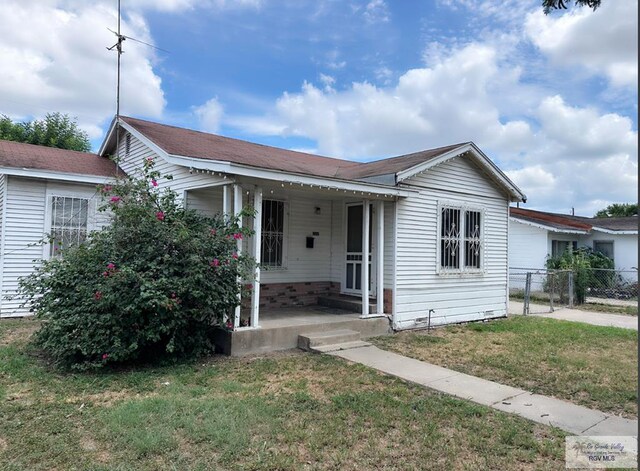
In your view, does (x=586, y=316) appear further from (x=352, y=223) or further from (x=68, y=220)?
(x=68, y=220)

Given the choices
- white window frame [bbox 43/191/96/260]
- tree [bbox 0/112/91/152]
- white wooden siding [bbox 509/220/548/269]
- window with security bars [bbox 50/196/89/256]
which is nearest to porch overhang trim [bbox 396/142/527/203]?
white window frame [bbox 43/191/96/260]

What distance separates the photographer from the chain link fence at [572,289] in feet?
45.6

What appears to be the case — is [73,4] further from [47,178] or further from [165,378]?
[165,378]

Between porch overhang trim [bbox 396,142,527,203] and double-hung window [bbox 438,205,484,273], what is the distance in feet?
3.23

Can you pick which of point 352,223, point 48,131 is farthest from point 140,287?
point 48,131

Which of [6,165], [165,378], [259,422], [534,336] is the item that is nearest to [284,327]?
[165,378]

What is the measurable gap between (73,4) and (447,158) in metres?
9.75

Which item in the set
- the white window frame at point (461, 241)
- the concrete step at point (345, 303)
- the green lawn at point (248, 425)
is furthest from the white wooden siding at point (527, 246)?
the green lawn at point (248, 425)

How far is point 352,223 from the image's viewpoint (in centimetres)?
986

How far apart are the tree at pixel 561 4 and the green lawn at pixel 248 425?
148 inches

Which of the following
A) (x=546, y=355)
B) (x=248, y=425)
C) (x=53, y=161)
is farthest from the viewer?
(x=53, y=161)

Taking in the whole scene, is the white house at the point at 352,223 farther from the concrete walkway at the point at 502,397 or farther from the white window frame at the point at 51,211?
the concrete walkway at the point at 502,397

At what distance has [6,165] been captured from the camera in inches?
356

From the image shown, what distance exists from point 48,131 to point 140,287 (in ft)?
71.6
